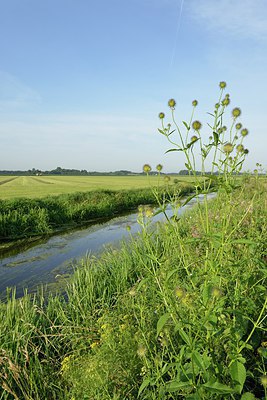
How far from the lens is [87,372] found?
7.42ft

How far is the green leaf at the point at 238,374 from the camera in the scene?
131 cm

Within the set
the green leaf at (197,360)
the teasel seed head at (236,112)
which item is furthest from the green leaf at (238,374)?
the teasel seed head at (236,112)

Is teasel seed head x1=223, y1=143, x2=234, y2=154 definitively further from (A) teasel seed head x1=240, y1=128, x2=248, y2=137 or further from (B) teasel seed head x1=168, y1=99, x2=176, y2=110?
(B) teasel seed head x1=168, y1=99, x2=176, y2=110

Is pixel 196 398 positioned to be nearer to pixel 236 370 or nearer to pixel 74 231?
pixel 236 370

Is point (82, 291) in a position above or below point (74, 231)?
above

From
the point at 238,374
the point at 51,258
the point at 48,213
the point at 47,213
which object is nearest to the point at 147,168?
the point at 238,374

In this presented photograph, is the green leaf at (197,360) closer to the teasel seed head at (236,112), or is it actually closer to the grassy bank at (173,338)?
the grassy bank at (173,338)

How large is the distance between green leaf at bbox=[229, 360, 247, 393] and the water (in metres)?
3.10

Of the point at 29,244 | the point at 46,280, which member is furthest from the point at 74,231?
the point at 46,280

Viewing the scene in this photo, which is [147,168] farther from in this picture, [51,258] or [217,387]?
[51,258]

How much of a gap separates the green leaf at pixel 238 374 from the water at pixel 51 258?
310 centimetres

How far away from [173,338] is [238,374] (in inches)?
43.9

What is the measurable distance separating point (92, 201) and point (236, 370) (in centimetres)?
1583

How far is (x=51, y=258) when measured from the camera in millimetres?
7961
